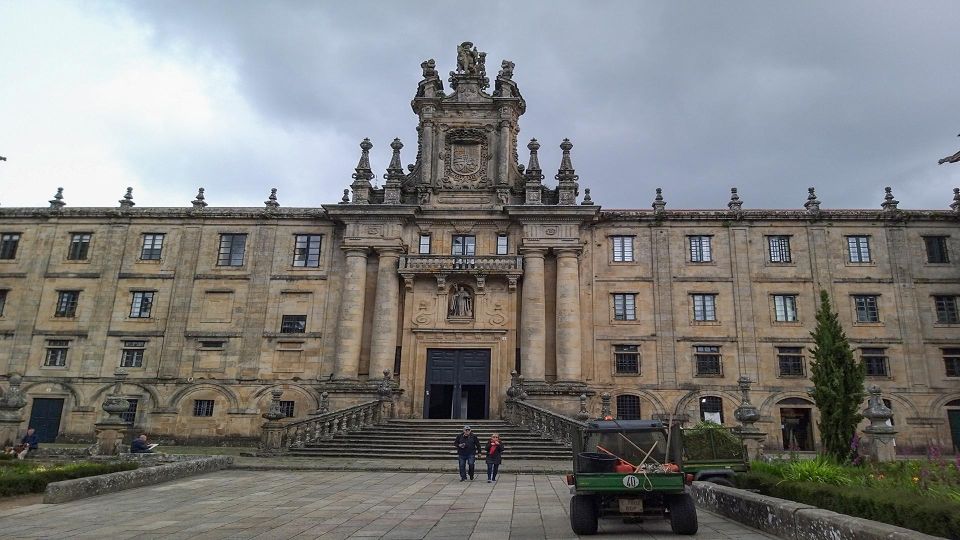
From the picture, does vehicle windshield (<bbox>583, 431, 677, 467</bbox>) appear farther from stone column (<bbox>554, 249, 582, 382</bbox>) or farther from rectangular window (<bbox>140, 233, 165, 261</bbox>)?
rectangular window (<bbox>140, 233, 165, 261</bbox>)

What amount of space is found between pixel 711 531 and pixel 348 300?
2673 cm

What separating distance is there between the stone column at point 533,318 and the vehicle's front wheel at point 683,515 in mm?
22452

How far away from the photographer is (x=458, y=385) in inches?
1358

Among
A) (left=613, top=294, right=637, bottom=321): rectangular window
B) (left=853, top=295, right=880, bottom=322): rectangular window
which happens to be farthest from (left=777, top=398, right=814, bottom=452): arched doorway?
(left=613, top=294, right=637, bottom=321): rectangular window

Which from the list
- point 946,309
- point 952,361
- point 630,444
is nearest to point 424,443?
point 630,444

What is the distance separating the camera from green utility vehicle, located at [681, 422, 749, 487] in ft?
54.9

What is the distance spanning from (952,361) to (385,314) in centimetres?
3138

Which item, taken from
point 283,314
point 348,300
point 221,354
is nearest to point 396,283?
point 348,300

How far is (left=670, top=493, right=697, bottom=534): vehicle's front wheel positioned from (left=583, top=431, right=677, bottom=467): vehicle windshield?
2.58 ft

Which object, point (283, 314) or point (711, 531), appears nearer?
point (711, 531)

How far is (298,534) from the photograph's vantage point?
1104 centimetres

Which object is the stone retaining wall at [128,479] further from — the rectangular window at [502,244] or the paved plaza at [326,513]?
the rectangular window at [502,244]

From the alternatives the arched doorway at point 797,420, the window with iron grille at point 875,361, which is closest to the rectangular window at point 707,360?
the arched doorway at point 797,420

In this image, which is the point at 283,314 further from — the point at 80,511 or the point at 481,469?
the point at 80,511
